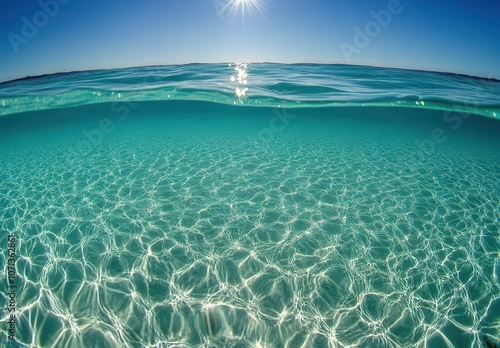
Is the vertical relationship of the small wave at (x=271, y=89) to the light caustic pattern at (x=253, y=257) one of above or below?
above

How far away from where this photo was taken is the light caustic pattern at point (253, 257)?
290 centimetres

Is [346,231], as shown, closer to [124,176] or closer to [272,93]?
[124,176]

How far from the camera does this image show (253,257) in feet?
12.8

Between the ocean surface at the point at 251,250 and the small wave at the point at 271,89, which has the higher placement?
the small wave at the point at 271,89

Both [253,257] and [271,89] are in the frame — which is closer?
[253,257]

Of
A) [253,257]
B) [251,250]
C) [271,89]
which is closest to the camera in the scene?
[253,257]

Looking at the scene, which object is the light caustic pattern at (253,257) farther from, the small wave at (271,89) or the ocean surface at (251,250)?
the small wave at (271,89)

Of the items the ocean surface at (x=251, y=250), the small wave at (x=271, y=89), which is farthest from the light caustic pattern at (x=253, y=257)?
the small wave at (x=271, y=89)

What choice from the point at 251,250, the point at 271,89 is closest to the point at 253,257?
the point at 251,250

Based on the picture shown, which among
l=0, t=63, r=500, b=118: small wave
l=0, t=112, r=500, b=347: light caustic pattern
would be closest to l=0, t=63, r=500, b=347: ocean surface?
l=0, t=112, r=500, b=347: light caustic pattern

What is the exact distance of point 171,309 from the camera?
3074mm

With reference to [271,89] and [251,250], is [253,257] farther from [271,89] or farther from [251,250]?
[271,89]

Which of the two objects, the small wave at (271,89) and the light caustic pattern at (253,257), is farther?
the small wave at (271,89)

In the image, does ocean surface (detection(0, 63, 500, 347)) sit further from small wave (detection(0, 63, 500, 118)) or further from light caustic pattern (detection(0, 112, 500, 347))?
small wave (detection(0, 63, 500, 118))
